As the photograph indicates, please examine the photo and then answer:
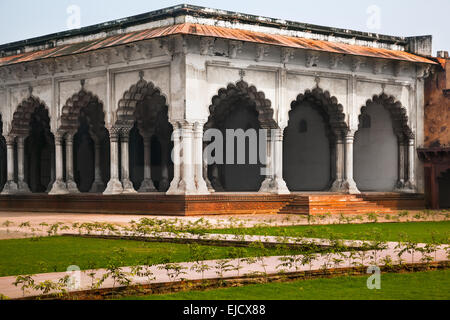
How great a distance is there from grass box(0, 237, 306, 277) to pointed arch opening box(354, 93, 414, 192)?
47.8 ft

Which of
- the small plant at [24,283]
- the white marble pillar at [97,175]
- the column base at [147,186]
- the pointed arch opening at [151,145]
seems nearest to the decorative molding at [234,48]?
the pointed arch opening at [151,145]

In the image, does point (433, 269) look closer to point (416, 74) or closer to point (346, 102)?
point (346, 102)

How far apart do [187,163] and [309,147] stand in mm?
→ 8349

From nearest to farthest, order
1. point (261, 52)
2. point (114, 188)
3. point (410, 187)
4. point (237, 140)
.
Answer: point (261, 52)
point (114, 188)
point (410, 187)
point (237, 140)

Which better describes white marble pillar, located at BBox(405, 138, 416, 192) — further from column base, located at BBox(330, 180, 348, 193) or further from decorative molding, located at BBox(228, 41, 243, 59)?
decorative molding, located at BBox(228, 41, 243, 59)

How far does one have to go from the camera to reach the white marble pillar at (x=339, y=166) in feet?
79.0

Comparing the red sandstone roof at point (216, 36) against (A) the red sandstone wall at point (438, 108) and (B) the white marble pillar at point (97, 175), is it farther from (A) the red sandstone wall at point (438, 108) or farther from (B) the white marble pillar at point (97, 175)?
(B) the white marble pillar at point (97, 175)

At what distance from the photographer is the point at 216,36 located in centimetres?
2012

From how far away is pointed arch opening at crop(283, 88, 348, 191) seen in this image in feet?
88.2

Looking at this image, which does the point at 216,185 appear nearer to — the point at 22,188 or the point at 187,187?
the point at 22,188

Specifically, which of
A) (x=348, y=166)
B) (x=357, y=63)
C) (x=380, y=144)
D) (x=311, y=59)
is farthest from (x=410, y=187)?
(x=311, y=59)

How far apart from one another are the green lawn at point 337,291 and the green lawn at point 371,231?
3.47m

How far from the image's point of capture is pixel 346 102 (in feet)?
78.5
